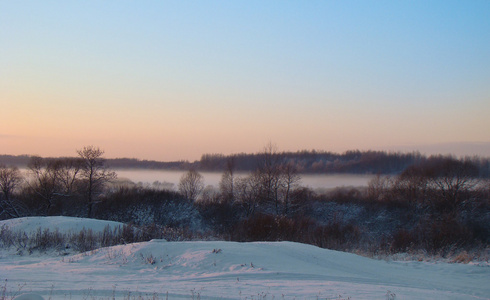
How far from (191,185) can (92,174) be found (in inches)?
642

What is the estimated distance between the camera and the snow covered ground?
789cm

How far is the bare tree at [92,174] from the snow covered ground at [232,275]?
1189 inches

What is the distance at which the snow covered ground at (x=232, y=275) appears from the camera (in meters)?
7.89

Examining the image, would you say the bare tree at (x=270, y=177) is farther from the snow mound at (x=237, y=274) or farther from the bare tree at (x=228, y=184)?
the snow mound at (x=237, y=274)

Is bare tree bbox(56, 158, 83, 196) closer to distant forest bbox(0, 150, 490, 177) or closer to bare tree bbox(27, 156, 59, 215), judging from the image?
bare tree bbox(27, 156, 59, 215)

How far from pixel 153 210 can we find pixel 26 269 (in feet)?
122

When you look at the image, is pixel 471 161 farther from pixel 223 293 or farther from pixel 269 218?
pixel 223 293

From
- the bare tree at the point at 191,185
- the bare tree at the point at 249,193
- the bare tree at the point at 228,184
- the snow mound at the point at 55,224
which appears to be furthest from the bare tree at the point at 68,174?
the snow mound at the point at 55,224

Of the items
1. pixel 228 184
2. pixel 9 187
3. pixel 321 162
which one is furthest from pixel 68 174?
pixel 321 162

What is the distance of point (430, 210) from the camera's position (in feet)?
152

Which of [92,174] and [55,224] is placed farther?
[92,174]

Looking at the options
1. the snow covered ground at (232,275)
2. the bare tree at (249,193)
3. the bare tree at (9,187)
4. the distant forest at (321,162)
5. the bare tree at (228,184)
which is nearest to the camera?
the snow covered ground at (232,275)

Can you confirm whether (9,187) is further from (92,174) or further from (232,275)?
(232,275)

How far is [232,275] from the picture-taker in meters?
9.76
